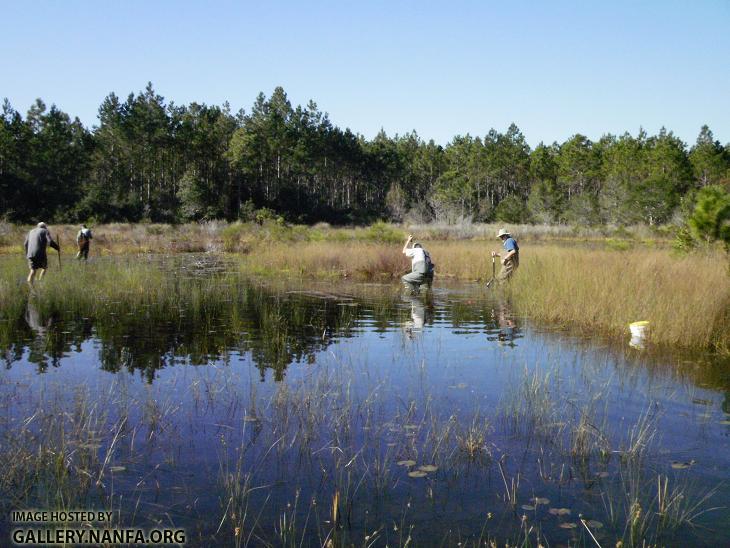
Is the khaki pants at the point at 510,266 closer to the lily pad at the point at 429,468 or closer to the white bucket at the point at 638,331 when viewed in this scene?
the white bucket at the point at 638,331

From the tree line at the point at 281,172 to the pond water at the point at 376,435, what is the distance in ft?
146

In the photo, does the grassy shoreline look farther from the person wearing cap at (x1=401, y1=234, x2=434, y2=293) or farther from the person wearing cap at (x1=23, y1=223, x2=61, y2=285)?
the person wearing cap at (x1=401, y1=234, x2=434, y2=293)

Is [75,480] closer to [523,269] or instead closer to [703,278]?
[703,278]

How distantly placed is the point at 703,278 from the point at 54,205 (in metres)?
52.2

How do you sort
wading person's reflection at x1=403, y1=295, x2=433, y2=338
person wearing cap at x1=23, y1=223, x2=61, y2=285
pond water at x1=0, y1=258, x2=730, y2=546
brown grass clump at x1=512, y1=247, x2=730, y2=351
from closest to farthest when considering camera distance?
pond water at x1=0, y1=258, x2=730, y2=546 < brown grass clump at x1=512, y1=247, x2=730, y2=351 < wading person's reflection at x1=403, y1=295, x2=433, y2=338 < person wearing cap at x1=23, y1=223, x2=61, y2=285

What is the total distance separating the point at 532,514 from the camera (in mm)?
4566

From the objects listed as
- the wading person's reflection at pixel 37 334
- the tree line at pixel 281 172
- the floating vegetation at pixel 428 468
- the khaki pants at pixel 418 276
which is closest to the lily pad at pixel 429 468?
the floating vegetation at pixel 428 468

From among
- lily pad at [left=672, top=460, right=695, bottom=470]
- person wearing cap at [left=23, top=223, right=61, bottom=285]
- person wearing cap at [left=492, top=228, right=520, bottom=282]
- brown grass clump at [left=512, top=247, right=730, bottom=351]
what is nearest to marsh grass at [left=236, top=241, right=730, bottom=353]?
brown grass clump at [left=512, top=247, right=730, bottom=351]

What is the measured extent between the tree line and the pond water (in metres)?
44.4

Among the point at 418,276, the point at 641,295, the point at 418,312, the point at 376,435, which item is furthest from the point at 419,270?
the point at 376,435

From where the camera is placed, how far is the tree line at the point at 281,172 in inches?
2188

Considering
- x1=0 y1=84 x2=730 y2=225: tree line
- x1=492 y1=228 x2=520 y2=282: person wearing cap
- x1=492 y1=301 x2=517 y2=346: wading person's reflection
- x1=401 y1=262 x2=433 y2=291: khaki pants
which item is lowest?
x1=492 y1=301 x2=517 y2=346: wading person's reflection

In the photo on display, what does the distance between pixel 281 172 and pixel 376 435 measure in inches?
2864

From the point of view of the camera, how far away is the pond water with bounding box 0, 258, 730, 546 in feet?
14.7
